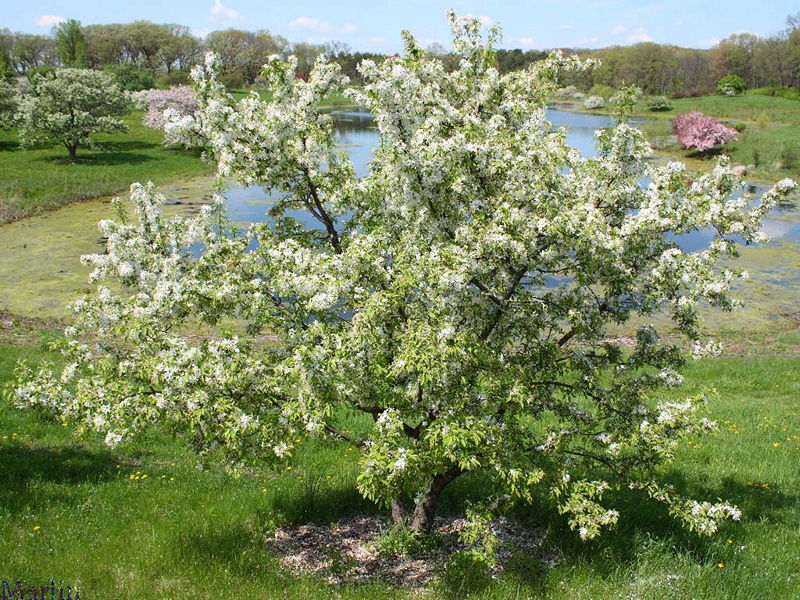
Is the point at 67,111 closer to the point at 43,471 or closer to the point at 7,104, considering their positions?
the point at 7,104

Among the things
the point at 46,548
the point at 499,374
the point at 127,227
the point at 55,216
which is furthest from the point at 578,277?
the point at 55,216

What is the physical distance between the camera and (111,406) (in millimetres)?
6988

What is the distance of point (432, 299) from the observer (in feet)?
23.5

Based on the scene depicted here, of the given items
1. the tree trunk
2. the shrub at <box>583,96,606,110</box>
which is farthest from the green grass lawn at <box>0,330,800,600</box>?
the shrub at <box>583,96,606,110</box>

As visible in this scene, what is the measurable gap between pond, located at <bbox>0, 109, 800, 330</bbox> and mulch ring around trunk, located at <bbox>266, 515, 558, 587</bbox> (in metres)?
10.4

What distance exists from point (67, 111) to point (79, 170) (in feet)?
20.6

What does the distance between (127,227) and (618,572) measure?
7.68 m

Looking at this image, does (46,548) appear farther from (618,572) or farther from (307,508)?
(618,572)

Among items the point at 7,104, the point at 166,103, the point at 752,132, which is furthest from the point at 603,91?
the point at 7,104

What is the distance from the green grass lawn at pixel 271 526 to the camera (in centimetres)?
764

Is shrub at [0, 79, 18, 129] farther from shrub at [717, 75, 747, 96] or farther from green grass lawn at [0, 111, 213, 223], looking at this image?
shrub at [717, 75, 747, 96]

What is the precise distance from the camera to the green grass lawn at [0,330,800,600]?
764 cm

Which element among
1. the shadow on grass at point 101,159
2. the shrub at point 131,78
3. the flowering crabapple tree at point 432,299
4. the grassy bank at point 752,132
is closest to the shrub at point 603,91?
the grassy bank at point 752,132

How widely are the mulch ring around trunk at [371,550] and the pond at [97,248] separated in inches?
409
